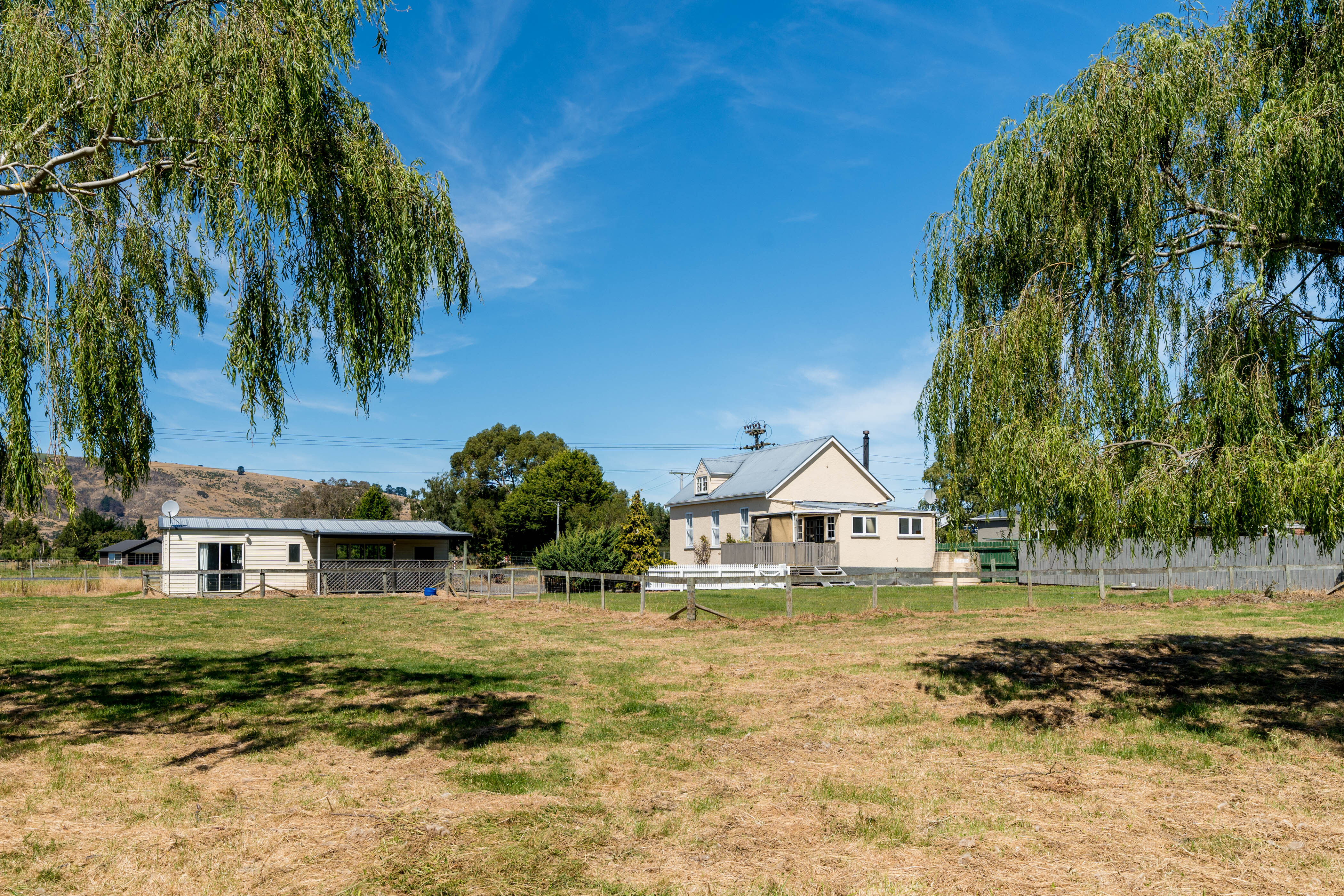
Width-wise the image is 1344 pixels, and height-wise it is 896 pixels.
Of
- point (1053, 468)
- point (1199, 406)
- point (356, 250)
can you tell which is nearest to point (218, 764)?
point (356, 250)

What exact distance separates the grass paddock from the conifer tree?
2479 cm

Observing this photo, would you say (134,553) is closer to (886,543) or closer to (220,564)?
(220,564)

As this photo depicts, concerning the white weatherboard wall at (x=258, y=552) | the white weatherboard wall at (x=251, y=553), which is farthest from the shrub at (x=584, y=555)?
the white weatherboard wall at (x=251, y=553)

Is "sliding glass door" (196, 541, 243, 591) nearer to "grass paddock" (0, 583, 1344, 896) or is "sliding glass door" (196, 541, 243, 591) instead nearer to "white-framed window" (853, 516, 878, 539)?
"grass paddock" (0, 583, 1344, 896)

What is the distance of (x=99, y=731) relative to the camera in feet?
28.4

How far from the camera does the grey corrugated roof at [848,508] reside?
40.0m

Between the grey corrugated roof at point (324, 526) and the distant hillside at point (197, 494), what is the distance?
243ft

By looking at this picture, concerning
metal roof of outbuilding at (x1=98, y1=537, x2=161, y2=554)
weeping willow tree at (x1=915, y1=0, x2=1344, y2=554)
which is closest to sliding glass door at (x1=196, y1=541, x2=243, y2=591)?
weeping willow tree at (x1=915, y1=0, x2=1344, y2=554)

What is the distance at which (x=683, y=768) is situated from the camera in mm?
7719

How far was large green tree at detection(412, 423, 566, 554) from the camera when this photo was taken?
68000 millimetres

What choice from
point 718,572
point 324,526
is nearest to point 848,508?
point 718,572

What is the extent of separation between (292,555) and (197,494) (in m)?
102

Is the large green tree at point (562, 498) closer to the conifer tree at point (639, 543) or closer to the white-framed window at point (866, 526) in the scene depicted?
the conifer tree at point (639, 543)

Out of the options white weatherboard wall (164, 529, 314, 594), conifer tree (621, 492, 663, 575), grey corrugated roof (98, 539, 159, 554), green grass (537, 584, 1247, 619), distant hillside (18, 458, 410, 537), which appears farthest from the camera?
distant hillside (18, 458, 410, 537)
